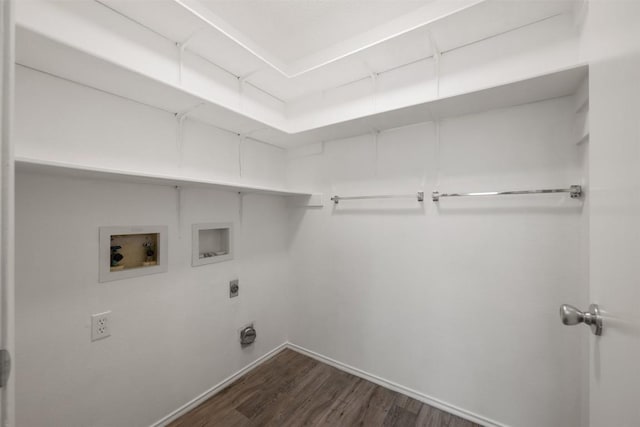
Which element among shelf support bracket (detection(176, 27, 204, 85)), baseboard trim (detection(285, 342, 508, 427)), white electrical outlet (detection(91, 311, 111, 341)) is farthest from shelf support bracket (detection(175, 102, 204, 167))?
baseboard trim (detection(285, 342, 508, 427))

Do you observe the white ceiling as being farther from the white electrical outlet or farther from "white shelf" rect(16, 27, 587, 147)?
the white electrical outlet

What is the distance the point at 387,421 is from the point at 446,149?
6.43 feet

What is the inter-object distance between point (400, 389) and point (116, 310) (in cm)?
209

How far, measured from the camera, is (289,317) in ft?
8.73

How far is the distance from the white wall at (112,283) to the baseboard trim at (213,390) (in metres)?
0.04

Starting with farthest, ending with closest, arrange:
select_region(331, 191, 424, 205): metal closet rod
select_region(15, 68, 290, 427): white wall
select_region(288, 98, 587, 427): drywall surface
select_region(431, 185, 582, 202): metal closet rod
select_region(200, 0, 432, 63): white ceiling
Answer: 1. select_region(331, 191, 424, 205): metal closet rod
2. select_region(200, 0, 432, 63): white ceiling
3. select_region(288, 98, 587, 427): drywall surface
4. select_region(431, 185, 582, 202): metal closet rod
5. select_region(15, 68, 290, 427): white wall

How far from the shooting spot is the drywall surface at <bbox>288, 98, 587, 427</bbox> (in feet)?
4.85

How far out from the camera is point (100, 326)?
141 centimetres

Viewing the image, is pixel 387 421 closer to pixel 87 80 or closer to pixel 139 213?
pixel 139 213

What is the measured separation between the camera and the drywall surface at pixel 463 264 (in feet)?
4.85

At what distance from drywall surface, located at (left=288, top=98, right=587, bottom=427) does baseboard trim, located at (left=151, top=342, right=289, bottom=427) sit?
0.49 meters

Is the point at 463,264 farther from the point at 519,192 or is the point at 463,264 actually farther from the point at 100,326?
the point at 100,326

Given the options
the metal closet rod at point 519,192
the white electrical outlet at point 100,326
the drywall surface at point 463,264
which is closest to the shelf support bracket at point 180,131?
the white electrical outlet at point 100,326

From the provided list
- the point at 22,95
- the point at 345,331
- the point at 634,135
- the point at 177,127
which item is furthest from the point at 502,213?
the point at 22,95
